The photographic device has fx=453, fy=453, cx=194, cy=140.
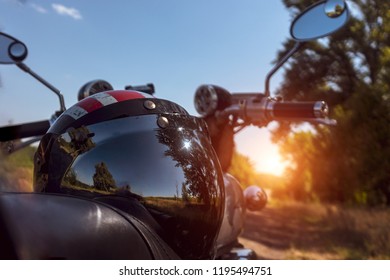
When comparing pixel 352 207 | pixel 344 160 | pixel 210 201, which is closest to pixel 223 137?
pixel 210 201

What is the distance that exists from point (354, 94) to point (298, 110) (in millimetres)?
7637

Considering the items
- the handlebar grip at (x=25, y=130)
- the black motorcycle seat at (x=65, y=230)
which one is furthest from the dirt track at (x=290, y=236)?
the black motorcycle seat at (x=65, y=230)

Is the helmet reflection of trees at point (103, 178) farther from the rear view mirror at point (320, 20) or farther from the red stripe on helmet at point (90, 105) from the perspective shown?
the rear view mirror at point (320, 20)

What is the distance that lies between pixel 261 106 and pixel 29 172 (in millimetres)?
855

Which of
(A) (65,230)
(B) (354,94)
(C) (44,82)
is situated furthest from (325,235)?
(A) (65,230)

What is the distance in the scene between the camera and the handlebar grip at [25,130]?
4.82ft

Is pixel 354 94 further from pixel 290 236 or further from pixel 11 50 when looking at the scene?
pixel 11 50

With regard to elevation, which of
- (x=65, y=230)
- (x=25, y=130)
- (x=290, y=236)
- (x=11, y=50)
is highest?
(x=11, y=50)

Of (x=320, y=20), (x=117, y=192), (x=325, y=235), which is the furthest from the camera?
(x=325, y=235)

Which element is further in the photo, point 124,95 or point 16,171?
point 16,171

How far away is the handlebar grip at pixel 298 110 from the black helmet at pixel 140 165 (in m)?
0.57

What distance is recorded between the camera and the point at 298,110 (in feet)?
5.14

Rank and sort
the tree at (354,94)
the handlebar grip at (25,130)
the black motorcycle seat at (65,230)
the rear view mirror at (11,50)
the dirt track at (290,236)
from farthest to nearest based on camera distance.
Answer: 1. the tree at (354,94)
2. the dirt track at (290,236)
3. the rear view mirror at (11,50)
4. the handlebar grip at (25,130)
5. the black motorcycle seat at (65,230)

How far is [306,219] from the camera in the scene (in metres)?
11.9
